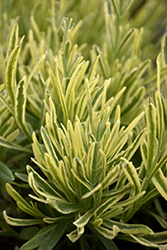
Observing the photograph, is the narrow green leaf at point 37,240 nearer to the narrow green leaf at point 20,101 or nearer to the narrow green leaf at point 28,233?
the narrow green leaf at point 28,233

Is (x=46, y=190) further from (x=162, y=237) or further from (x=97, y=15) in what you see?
(x=97, y=15)

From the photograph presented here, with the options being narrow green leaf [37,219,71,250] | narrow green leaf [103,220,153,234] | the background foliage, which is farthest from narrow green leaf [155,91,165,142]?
narrow green leaf [37,219,71,250]

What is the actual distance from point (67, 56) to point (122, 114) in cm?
25

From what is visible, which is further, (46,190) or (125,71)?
(125,71)

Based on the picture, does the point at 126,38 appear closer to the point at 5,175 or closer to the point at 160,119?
the point at 160,119

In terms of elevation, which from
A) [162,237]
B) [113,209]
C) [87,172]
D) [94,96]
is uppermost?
[94,96]

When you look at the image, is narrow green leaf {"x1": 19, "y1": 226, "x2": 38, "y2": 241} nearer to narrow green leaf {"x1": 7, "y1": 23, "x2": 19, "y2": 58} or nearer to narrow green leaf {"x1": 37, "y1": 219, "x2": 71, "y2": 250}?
narrow green leaf {"x1": 37, "y1": 219, "x2": 71, "y2": 250}

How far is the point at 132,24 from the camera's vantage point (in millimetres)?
1474

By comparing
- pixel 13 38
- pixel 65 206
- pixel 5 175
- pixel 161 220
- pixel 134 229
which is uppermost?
pixel 13 38

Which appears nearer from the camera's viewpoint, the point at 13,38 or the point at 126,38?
the point at 13,38

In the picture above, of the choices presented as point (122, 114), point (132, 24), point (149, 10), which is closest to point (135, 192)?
point (122, 114)

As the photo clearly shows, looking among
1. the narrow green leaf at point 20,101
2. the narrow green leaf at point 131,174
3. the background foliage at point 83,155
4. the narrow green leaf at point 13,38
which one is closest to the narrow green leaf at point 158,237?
the background foliage at point 83,155

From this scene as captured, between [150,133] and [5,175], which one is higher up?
[5,175]

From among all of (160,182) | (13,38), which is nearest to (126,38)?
(13,38)
